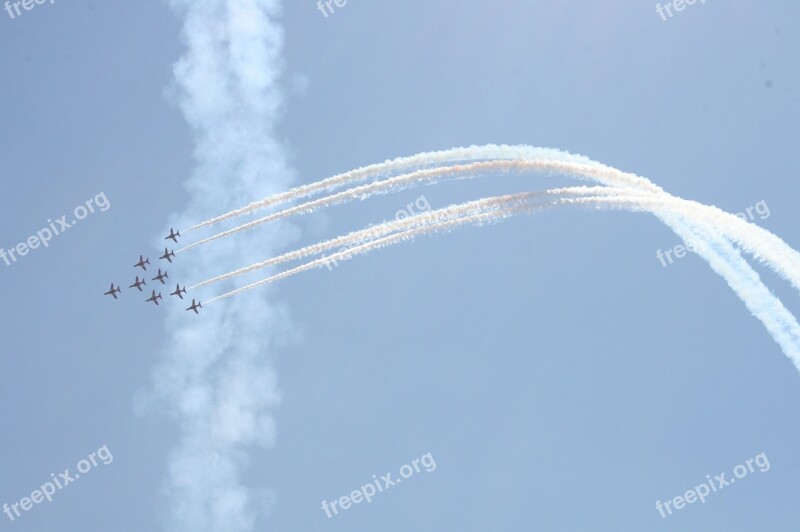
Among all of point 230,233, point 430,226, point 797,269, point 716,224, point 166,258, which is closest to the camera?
point 797,269

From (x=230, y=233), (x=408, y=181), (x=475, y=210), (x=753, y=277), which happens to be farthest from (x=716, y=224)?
(x=230, y=233)

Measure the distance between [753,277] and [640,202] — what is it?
20.9ft

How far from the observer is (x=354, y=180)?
48125 mm

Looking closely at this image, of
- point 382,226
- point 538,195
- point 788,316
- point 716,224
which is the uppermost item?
point 382,226

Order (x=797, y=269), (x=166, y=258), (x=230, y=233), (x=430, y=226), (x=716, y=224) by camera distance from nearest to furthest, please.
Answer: (x=797, y=269) → (x=716, y=224) → (x=430, y=226) → (x=230, y=233) → (x=166, y=258)

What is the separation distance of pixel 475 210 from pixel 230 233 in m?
15.6

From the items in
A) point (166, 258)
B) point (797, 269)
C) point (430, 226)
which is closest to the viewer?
point (797, 269)

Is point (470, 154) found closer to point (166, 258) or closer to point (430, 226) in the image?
point (430, 226)

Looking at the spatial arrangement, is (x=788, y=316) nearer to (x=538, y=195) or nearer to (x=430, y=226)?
(x=538, y=195)

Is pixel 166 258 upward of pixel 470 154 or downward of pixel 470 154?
upward

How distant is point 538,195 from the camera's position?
43.4 meters

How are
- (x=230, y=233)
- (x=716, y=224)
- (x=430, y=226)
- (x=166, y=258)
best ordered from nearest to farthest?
(x=716, y=224) < (x=430, y=226) < (x=230, y=233) < (x=166, y=258)

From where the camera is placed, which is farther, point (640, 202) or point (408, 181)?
point (408, 181)

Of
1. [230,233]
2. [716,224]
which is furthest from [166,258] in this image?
[716,224]
